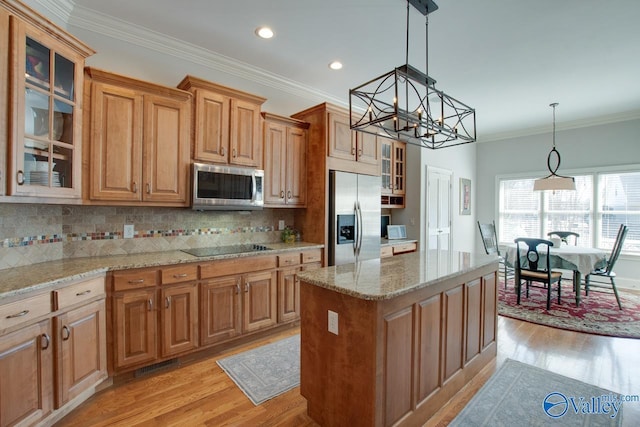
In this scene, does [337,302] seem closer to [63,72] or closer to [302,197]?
[302,197]

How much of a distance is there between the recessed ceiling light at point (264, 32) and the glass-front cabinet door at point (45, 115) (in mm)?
1433

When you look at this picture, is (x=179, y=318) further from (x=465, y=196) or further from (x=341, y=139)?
(x=465, y=196)

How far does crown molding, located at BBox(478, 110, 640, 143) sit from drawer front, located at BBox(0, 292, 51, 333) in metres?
7.52

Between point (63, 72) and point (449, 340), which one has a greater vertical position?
point (63, 72)

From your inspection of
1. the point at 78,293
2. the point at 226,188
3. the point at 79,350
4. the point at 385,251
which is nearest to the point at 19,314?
the point at 78,293

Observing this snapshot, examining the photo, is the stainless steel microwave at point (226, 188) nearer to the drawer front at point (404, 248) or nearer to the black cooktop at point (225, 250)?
the black cooktop at point (225, 250)

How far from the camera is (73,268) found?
2.13 metres

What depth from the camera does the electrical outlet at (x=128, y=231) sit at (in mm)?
2809

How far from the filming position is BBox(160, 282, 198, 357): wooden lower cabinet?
2496mm

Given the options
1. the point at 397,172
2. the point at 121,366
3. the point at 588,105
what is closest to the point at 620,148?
the point at 588,105

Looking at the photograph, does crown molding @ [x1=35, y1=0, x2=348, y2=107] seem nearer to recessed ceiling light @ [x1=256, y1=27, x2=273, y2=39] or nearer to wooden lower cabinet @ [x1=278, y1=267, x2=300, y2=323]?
recessed ceiling light @ [x1=256, y1=27, x2=273, y2=39]

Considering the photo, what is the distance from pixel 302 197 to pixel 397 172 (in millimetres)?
2284

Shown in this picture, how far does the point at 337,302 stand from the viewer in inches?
69.4

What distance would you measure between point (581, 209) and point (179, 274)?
6.78m
